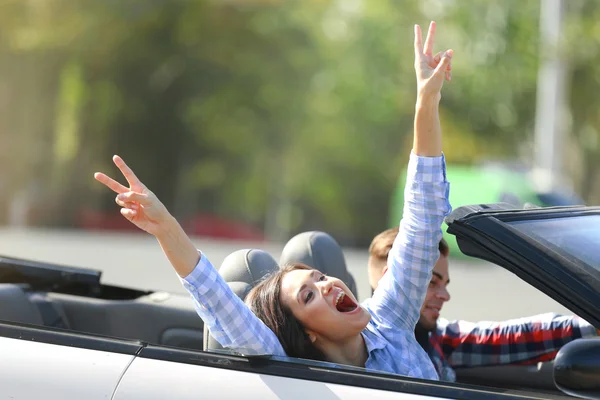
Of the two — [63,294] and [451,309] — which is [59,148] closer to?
[451,309]

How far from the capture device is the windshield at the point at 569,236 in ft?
7.23

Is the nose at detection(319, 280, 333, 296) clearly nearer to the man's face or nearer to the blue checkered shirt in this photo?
the blue checkered shirt

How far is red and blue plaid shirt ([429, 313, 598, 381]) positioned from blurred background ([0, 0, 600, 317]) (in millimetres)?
19261

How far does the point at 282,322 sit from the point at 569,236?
2.40ft

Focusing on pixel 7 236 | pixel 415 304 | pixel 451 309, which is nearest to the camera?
pixel 415 304

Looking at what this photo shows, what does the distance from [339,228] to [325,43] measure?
23.6 feet

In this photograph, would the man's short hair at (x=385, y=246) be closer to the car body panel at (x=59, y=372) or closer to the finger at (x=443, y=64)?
the finger at (x=443, y=64)

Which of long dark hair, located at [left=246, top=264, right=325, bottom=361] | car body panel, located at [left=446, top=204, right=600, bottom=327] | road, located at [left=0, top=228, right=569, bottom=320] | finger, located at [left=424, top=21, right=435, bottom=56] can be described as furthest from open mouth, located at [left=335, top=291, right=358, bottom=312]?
road, located at [left=0, top=228, right=569, bottom=320]

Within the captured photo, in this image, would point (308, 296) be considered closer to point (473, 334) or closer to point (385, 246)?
point (385, 246)

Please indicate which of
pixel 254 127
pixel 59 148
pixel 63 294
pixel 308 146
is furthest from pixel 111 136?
pixel 63 294

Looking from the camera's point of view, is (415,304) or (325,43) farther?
(325,43)

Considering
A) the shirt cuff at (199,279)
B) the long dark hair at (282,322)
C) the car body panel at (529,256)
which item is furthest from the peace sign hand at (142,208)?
the car body panel at (529,256)

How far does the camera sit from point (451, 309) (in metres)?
9.70

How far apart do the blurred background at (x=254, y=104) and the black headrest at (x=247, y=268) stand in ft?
63.8
